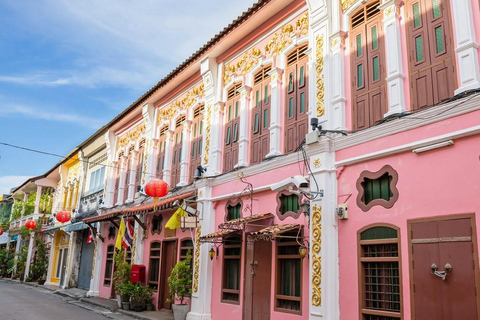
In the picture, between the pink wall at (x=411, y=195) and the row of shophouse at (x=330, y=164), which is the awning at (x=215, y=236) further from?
the pink wall at (x=411, y=195)

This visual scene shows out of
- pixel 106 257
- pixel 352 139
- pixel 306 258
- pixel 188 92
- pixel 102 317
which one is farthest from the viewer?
pixel 106 257

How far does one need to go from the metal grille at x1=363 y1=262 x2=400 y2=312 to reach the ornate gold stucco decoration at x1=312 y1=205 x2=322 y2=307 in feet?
3.14

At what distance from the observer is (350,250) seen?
8320 millimetres

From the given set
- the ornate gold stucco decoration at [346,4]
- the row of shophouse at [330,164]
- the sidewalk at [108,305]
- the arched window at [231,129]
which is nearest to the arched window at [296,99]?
the row of shophouse at [330,164]

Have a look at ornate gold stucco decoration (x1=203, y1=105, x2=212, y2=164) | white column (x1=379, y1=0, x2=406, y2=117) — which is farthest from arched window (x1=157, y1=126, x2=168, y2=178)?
white column (x1=379, y1=0, x2=406, y2=117)

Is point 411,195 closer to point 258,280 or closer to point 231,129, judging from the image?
point 258,280

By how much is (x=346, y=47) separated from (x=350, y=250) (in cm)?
436

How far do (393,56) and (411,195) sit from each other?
272cm

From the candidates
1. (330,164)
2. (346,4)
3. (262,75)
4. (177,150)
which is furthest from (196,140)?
(346,4)

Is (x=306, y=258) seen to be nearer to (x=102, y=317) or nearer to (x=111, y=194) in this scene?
(x=102, y=317)

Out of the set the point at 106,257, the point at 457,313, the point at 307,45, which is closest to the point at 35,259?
the point at 106,257

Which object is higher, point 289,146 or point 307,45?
point 307,45

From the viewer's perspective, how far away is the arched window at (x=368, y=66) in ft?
28.2

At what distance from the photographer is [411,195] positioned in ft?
24.5
